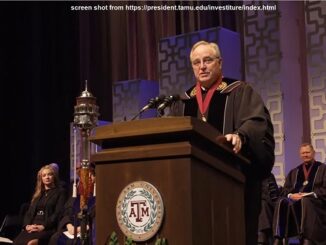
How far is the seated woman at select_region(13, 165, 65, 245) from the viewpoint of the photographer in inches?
228

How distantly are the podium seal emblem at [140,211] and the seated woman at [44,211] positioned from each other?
421 centimetres

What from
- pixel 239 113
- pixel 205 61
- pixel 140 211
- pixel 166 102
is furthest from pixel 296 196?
pixel 140 211

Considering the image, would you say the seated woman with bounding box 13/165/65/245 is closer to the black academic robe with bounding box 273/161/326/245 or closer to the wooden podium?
the black academic robe with bounding box 273/161/326/245

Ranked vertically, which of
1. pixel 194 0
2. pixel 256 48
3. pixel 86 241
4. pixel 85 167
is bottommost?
pixel 86 241

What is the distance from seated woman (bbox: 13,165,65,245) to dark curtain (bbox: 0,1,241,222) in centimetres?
235

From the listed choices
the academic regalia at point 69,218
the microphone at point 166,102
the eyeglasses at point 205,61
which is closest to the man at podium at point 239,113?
the eyeglasses at point 205,61

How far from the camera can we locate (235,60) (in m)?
6.58

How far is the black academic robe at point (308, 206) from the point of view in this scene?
5621mm

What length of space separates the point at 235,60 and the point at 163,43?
108 cm

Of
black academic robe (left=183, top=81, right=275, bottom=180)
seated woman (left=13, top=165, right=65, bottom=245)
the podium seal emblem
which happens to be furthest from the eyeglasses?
seated woman (left=13, top=165, right=65, bottom=245)

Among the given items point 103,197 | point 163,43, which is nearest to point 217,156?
point 103,197

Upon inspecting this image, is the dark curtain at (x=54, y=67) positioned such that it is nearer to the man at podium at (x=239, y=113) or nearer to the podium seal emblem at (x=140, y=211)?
the man at podium at (x=239, y=113)

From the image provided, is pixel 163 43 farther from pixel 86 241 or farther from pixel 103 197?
pixel 103 197

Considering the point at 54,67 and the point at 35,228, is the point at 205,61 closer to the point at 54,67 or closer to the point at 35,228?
the point at 35,228
